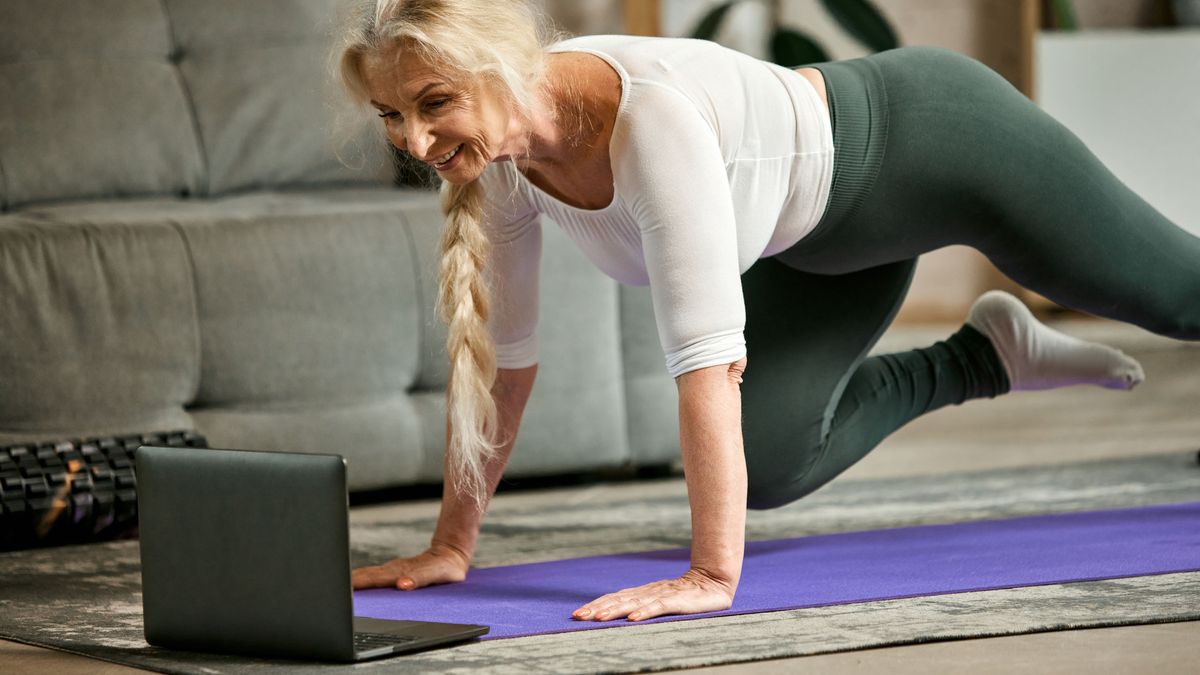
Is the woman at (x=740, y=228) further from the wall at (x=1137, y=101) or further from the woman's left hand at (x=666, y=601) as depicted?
the wall at (x=1137, y=101)

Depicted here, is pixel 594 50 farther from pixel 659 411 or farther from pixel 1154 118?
pixel 1154 118

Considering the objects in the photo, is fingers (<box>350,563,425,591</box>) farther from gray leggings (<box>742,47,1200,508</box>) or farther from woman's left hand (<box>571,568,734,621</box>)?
gray leggings (<box>742,47,1200,508</box>)

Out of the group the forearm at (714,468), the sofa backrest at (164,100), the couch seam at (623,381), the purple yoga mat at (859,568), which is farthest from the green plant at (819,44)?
the forearm at (714,468)

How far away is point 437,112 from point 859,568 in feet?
2.08

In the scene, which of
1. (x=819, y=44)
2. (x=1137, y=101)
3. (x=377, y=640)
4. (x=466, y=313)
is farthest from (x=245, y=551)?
(x=1137, y=101)

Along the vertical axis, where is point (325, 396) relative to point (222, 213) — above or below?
below

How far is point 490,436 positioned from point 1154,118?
246cm

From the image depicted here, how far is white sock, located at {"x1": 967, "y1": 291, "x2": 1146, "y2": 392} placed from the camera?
5.96 ft

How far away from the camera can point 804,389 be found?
1674 mm

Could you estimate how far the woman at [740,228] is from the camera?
133 cm

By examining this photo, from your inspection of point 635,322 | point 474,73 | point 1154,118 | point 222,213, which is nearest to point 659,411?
point 635,322

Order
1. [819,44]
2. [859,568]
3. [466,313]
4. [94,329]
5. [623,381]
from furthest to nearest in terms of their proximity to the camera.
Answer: [819,44]
[623,381]
[94,329]
[859,568]
[466,313]

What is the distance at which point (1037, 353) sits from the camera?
181cm

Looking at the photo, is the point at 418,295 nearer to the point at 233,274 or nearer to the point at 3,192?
the point at 233,274
